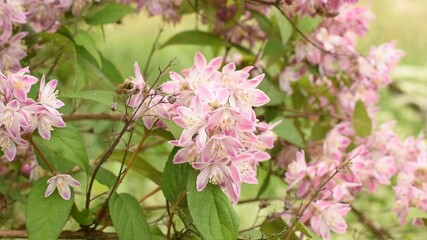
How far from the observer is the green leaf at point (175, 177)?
100 cm

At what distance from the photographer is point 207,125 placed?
90cm

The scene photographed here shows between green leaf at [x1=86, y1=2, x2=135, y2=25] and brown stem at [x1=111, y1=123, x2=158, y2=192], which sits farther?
green leaf at [x1=86, y1=2, x2=135, y2=25]

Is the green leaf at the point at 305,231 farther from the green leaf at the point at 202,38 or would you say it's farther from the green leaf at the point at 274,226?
the green leaf at the point at 202,38

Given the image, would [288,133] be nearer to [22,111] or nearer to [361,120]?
[361,120]

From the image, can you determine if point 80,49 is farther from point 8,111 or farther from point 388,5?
point 388,5

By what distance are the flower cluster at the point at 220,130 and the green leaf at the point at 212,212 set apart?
1 cm

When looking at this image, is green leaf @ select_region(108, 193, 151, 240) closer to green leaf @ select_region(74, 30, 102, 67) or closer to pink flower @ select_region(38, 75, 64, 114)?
pink flower @ select_region(38, 75, 64, 114)

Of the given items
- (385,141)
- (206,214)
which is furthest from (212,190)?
(385,141)

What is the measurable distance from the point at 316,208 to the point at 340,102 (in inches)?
16.2

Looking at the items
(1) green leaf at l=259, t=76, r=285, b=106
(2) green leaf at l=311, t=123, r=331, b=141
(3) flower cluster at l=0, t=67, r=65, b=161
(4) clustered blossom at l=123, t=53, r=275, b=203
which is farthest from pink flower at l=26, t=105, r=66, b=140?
(2) green leaf at l=311, t=123, r=331, b=141

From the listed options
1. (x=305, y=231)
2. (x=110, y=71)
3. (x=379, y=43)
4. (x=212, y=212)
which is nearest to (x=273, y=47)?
(x=110, y=71)

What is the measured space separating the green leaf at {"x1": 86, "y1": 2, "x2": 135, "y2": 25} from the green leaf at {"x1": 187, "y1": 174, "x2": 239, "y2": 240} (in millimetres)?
441

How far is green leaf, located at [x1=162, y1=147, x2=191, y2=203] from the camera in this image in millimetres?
1003

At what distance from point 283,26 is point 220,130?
43 cm
